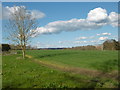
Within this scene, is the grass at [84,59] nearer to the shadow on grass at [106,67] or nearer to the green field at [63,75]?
the green field at [63,75]

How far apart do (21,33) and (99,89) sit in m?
33.8

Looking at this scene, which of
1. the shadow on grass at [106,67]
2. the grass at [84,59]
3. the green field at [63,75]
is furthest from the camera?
the grass at [84,59]

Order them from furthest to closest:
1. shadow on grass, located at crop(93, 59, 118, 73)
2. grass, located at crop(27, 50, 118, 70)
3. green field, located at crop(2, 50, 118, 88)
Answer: grass, located at crop(27, 50, 118, 70) < shadow on grass, located at crop(93, 59, 118, 73) < green field, located at crop(2, 50, 118, 88)

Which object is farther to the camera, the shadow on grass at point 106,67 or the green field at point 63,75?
the shadow on grass at point 106,67

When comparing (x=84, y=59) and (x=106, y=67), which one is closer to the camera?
(x=106, y=67)

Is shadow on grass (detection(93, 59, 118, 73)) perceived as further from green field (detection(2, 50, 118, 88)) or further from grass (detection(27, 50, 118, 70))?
grass (detection(27, 50, 118, 70))

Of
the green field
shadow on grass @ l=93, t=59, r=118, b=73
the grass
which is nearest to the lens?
the green field

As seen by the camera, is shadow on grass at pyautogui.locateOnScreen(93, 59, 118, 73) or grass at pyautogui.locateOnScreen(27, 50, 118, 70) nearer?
shadow on grass at pyautogui.locateOnScreen(93, 59, 118, 73)

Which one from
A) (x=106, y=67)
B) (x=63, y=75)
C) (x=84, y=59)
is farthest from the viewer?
(x=84, y=59)

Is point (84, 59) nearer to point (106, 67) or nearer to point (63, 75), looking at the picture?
point (106, 67)

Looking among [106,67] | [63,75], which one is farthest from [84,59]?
[63,75]

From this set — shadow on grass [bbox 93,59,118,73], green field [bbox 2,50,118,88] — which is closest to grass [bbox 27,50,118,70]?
green field [bbox 2,50,118,88]

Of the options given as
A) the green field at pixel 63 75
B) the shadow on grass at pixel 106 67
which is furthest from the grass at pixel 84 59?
the shadow on grass at pixel 106 67

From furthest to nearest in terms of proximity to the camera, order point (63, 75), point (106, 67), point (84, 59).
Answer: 1. point (84, 59)
2. point (106, 67)
3. point (63, 75)
